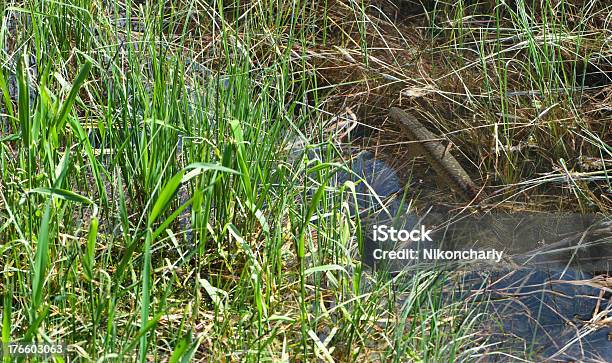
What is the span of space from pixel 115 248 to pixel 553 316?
986mm

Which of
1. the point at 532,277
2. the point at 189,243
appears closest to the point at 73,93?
the point at 189,243

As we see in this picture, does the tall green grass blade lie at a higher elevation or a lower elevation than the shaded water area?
higher

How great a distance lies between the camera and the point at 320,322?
66.4 inches

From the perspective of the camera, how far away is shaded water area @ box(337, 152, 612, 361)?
174 centimetres

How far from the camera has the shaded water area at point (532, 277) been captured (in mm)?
1741

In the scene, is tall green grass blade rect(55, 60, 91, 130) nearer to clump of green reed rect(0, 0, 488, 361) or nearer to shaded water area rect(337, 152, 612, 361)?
clump of green reed rect(0, 0, 488, 361)

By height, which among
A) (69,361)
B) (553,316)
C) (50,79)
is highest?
(50,79)

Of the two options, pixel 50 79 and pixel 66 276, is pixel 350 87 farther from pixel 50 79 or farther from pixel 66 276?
pixel 66 276

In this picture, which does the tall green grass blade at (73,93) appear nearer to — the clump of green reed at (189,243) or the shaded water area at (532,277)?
the clump of green reed at (189,243)

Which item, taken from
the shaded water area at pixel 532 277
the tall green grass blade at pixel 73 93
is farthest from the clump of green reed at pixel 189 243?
the shaded water area at pixel 532 277

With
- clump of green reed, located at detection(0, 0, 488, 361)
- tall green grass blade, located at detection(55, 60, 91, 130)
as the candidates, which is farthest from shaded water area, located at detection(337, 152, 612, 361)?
tall green grass blade, located at detection(55, 60, 91, 130)

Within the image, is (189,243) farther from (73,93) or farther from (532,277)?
→ (532,277)

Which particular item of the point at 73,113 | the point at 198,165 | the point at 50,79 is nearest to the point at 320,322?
the point at 198,165

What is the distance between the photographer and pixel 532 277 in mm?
1943
